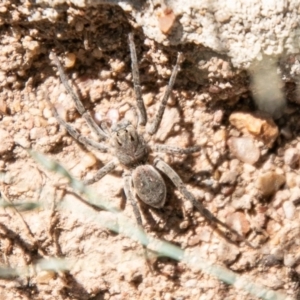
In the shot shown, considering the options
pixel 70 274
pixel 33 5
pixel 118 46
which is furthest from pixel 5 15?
pixel 70 274

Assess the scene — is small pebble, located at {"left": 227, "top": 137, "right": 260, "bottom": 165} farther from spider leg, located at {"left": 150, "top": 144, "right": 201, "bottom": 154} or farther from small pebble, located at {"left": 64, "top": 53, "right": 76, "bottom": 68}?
small pebble, located at {"left": 64, "top": 53, "right": 76, "bottom": 68}

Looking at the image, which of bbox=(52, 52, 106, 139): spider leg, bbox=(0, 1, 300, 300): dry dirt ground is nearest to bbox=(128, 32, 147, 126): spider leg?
bbox=(0, 1, 300, 300): dry dirt ground

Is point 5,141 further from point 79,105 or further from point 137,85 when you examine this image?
point 137,85

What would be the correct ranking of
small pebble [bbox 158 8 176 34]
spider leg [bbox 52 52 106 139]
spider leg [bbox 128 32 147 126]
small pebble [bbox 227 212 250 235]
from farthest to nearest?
small pebble [bbox 227 212 250 235]
spider leg [bbox 52 52 106 139]
spider leg [bbox 128 32 147 126]
small pebble [bbox 158 8 176 34]

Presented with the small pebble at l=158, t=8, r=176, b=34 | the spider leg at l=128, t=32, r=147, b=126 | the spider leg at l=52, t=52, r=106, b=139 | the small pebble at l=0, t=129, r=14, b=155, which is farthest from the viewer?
the small pebble at l=0, t=129, r=14, b=155

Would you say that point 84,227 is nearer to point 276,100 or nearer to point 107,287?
point 107,287

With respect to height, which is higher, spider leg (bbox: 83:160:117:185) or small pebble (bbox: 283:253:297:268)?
spider leg (bbox: 83:160:117:185)

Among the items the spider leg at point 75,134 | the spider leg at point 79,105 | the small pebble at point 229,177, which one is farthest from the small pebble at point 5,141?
the small pebble at point 229,177
